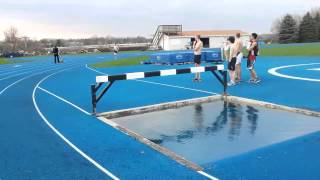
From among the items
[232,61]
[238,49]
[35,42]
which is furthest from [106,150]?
[35,42]

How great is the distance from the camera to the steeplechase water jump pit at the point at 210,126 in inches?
260

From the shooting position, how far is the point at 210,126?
8352 mm

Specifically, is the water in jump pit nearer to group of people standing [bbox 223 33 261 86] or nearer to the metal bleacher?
group of people standing [bbox 223 33 261 86]

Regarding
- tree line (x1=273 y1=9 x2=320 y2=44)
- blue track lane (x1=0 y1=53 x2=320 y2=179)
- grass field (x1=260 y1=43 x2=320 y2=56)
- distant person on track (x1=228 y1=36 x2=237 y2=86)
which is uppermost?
tree line (x1=273 y1=9 x2=320 y2=44)

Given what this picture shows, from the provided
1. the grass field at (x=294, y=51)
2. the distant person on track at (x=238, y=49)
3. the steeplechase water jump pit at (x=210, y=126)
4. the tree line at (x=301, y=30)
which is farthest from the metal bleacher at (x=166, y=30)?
the steeplechase water jump pit at (x=210, y=126)

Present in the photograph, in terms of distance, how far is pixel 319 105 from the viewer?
9.90m

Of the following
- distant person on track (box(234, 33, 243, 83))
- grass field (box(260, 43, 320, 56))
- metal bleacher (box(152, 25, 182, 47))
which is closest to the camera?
distant person on track (box(234, 33, 243, 83))

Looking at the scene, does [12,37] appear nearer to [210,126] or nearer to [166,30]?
[166,30]

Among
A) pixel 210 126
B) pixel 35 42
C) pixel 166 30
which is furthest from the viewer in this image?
pixel 35 42

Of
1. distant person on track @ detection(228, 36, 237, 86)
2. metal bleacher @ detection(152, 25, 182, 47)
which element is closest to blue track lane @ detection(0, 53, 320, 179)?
distant person on track @ detection(228, 36, 237, 86)

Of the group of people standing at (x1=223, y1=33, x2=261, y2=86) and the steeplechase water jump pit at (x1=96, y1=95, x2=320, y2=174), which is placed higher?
the group of people standing at (x1=223, y1=33, x2=261, y2=86)

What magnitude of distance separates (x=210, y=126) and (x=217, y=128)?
0.25 metres

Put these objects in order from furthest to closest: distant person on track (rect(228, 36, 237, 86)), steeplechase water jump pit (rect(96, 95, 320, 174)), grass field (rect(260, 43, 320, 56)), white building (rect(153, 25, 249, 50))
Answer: white building (rect(153, 25, 249, 50)) → grass field (rect(260, 43, 320, 56)) → distant person on track (rect(228, 36, 237, 86)) → steeplechase water jump pit (rect(96, 95, 320, 174))

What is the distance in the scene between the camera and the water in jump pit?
6684mm
